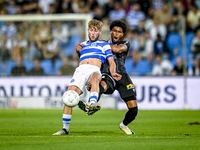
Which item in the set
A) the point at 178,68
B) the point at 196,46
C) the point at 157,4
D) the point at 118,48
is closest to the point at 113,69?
the point at 118,48

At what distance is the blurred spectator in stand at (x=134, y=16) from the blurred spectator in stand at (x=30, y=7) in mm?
4587

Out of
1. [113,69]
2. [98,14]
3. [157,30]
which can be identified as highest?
[98,14]

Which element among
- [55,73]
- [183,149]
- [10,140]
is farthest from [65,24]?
[183,149]

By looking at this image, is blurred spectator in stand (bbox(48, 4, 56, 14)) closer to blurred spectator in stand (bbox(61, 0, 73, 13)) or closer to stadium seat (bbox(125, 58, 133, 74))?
blurred spectator in stand (bbox(61, 0, 73, 13))

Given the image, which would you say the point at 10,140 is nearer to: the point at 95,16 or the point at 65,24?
the point at 65,24

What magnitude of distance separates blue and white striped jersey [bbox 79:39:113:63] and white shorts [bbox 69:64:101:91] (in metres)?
0.26

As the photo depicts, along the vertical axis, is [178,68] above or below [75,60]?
below

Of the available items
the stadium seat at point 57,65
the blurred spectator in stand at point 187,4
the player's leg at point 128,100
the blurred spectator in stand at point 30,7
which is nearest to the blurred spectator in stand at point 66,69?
the stadium seat at point 57,65

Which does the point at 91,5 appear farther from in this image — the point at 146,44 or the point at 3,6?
the point at 3,6

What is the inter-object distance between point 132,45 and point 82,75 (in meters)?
11.0

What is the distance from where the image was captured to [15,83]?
651 inches

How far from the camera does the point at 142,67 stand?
17.1 metres

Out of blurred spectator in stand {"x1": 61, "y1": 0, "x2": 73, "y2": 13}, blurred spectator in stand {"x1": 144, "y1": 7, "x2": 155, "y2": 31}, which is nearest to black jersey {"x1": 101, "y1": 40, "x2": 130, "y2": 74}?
blurred spectator in stand {"x1": 144, "y1": 7, "x2": 155, "y2": 31}

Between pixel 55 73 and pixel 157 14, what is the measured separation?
5.84 metres
